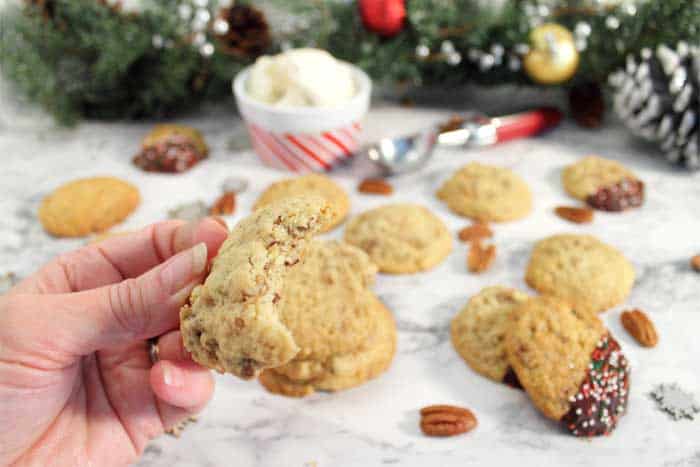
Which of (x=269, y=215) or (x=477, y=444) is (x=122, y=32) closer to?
(x=269, y=215)

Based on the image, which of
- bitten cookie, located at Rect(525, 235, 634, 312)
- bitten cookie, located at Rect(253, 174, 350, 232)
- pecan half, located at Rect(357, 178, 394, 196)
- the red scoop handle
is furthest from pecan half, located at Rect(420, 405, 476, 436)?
the red scoop handle

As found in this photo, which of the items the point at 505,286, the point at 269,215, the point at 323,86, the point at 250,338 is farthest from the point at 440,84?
the point at 250,338

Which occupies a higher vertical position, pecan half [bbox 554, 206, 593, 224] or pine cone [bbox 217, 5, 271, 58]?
pine cone [bbox 217, 5, 271, 58]

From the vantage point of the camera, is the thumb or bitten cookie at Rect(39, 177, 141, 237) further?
bitten cookie at Rect(39, 177, 141, 237)

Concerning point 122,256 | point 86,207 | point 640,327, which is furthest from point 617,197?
point 86,207

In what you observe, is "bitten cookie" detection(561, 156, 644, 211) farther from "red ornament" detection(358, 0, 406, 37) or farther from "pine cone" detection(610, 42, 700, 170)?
"red ornament" detection(358, 0, 406, 37)

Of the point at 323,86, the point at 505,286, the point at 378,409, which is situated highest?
the point at 323,86
